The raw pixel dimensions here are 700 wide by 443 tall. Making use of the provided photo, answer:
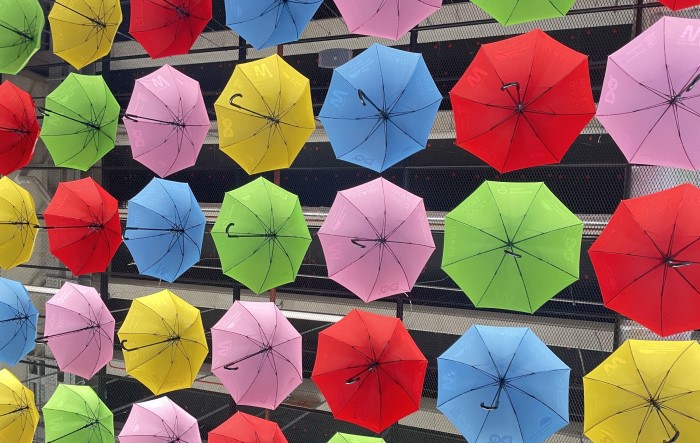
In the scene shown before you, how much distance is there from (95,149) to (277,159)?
8.56 ft

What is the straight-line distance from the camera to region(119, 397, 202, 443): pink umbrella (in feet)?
21.6

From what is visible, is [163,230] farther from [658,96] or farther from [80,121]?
[658,96]

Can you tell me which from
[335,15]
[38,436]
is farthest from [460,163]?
[38,436]

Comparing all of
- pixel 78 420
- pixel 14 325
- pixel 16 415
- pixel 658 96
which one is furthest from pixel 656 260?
pixel 16 415

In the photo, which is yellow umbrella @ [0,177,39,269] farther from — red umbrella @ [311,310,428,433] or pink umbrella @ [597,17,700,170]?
pink umbrella @ [597,17,700,170]

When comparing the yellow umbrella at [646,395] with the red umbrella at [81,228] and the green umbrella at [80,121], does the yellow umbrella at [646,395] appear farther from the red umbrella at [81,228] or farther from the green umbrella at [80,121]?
the green umbrella at [80,121]

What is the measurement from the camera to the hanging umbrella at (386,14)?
539 cm

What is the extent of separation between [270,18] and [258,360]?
3725mm

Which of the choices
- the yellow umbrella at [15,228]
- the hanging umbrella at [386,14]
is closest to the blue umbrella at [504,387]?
the hanging umbrella at [386,14]

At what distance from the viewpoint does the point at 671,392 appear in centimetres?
473

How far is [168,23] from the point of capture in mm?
6531

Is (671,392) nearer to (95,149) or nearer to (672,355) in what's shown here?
(672,355)

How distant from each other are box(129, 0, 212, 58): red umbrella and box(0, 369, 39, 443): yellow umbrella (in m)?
4.73

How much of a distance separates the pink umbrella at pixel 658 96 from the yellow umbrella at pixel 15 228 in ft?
23.0
